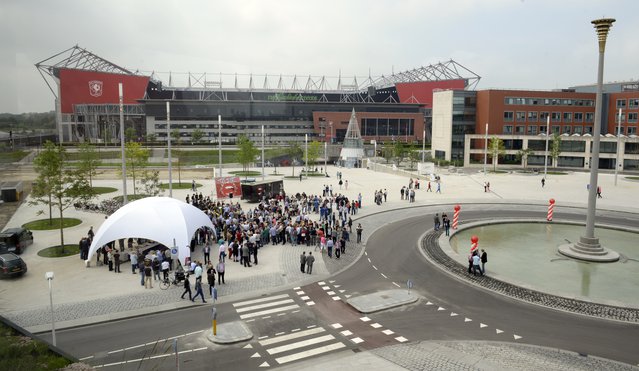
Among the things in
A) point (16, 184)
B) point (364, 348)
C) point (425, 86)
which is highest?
point (425, 86)

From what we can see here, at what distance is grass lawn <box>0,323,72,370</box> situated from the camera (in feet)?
28.0

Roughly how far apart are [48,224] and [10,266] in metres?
14.6

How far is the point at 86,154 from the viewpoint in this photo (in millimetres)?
53781

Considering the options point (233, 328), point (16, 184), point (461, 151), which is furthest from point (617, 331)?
point (461, 151)

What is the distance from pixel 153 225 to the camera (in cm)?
2534

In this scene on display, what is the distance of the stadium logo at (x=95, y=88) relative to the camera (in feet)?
445

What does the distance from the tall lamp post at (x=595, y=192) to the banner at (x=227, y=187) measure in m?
27.8

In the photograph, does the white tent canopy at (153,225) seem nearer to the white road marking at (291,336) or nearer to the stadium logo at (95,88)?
the white road marking at (291,336)

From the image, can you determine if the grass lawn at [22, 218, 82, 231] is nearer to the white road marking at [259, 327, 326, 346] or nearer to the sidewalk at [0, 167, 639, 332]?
the sidewalk at [0, 167, 639, 332]

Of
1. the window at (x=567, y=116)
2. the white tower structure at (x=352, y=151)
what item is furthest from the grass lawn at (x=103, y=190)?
the window at (x=567, y=116)

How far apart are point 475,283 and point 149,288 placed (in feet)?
51.2

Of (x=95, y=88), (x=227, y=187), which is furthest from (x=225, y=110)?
(x=227, y=187)

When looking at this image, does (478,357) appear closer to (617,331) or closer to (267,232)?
(617,331)

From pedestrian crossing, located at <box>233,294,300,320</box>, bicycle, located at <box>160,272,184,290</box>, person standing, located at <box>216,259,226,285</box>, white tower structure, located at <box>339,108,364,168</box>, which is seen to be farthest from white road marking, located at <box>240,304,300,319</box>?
white tower structure, located at <box>339,108,364,168</box>
